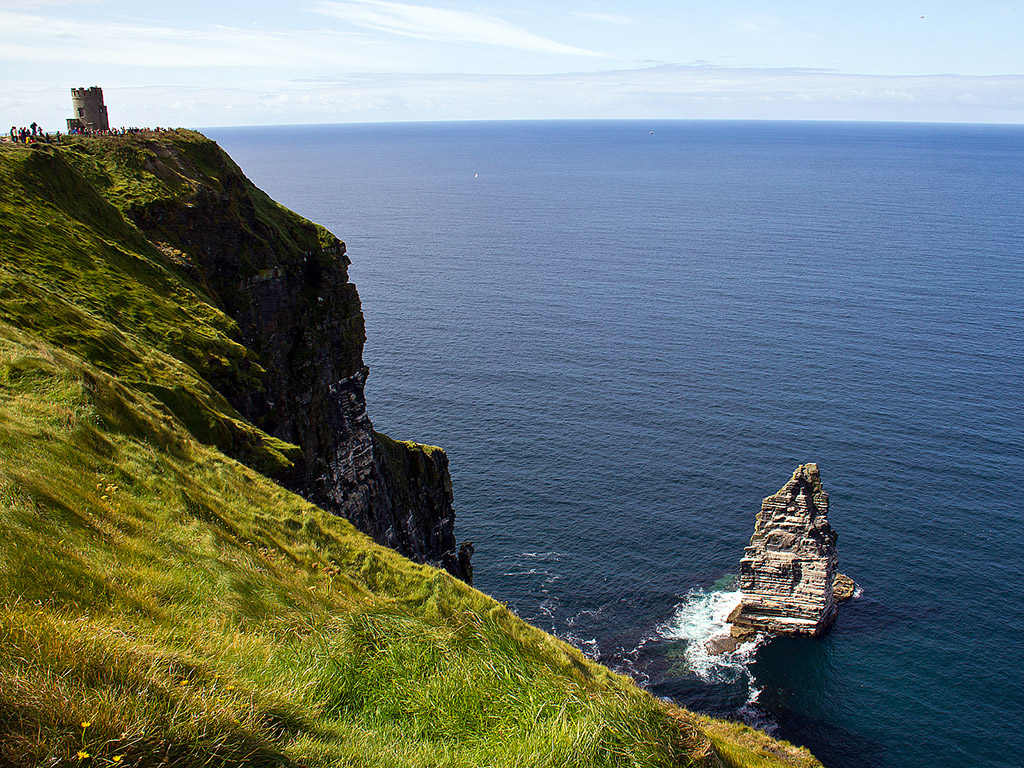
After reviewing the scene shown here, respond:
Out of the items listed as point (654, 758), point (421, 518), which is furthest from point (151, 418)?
point (421, 518)

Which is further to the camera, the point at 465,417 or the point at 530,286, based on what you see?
the point at 530,286

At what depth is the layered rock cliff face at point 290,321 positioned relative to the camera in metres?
48.3

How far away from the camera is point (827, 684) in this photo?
204 ft

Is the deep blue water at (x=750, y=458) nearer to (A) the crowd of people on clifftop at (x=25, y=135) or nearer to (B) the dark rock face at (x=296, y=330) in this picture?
(B) the dark rock face at (x=296, y=330)

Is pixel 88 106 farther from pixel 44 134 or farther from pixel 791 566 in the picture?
pixel 791 566

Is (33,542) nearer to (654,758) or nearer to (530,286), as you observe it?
(654,758)

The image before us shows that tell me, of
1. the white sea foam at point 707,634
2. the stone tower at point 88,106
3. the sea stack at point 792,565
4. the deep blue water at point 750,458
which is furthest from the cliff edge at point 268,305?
the sea stack at point 792,565

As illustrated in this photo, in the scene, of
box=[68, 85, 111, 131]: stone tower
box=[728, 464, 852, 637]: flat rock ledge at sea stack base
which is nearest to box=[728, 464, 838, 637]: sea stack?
box=[728, 464, 852, 637]: flat rock ledge at sea stack base

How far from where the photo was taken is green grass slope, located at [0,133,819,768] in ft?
31.4

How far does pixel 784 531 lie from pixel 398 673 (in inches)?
2394

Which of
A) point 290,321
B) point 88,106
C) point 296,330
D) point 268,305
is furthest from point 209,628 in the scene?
point 88,106

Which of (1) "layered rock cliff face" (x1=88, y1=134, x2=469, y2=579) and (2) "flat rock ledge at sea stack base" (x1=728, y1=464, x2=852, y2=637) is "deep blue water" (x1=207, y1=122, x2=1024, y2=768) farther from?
(1) "layered rock cliff face" (x1=88, y1=134, x2=469, y2=579)

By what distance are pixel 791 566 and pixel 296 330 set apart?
4629cm

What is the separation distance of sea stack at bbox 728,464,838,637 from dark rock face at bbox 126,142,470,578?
26156 mm
